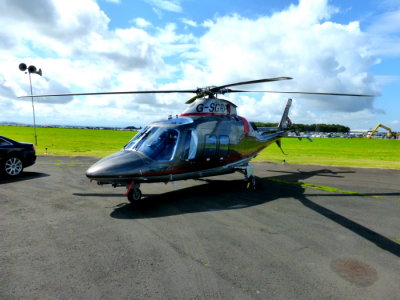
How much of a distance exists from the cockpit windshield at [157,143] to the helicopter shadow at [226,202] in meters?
1.51

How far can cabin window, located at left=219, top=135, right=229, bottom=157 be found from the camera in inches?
400

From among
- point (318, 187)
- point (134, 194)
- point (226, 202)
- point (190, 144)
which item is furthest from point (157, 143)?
point (318, 187)

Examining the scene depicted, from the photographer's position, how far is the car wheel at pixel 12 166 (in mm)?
11305

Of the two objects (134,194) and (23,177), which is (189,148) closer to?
(134,194)

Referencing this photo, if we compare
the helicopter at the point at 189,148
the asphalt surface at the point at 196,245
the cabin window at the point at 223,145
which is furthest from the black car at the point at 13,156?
the cabin window at the point at 223,145

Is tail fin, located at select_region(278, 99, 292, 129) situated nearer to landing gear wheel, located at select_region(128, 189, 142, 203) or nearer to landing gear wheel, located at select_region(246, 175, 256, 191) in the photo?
landing gear wheel, located at select_region(246, 175, 256, 191)

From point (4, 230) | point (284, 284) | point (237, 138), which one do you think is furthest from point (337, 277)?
point (237, 138)

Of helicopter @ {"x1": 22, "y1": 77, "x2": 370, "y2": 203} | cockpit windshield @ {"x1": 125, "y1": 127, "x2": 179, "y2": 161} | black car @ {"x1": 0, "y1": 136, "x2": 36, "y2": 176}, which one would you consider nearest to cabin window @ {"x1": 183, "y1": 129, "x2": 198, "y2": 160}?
helicopter @ {"x1": 22, "y1": 77, "x2": 370, "y2": 203}

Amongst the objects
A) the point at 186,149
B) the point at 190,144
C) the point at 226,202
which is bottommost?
the point at 226,202

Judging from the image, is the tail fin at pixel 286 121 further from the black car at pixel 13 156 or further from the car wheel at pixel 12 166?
the car wheel at pixel 12 166

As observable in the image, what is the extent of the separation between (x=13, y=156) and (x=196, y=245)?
10.5 metres

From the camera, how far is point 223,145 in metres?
10.3

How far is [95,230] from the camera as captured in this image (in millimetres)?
5801

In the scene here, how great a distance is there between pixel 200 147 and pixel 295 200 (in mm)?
3723
